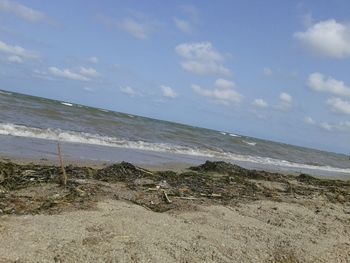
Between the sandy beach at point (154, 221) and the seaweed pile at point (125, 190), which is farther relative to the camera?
the seaweed pile at point (125, 190)

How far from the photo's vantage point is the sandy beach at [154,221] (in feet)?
15.9

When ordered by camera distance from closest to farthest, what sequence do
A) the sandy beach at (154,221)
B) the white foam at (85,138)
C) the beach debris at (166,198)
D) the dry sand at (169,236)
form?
the dry sand at (169,236) → the sandy beach at (154,221) → the beach debris at (166,198) → the white foam at (85,138)

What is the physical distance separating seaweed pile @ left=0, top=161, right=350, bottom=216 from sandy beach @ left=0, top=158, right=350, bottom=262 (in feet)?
0.05

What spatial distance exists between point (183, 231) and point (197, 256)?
745 mm

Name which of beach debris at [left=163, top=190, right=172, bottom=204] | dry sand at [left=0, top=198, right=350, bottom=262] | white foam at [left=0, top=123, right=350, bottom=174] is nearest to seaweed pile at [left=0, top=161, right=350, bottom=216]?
beach debris at [left=163, top=190, right=172, bottom=204]

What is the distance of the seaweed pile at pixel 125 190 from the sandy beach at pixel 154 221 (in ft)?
0.05

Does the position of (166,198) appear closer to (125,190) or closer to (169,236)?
(125,190)

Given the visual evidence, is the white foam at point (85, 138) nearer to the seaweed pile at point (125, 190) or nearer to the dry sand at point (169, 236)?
the seaweed pile at point (125, 190)

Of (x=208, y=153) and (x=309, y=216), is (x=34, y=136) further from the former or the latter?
(x=309, y=216)

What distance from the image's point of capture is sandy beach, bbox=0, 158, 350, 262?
4.86 m

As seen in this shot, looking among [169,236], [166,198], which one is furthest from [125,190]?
[169,236]

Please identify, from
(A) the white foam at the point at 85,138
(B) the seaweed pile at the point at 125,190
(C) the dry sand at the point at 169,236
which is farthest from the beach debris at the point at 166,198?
(A) the white foam at the point at 85,138

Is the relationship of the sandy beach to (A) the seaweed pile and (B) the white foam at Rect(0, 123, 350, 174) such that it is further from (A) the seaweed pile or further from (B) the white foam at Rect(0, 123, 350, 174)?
(B) the white foam at Rect(0, 123, 350, 174)

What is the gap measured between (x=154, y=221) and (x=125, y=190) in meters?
2.01
